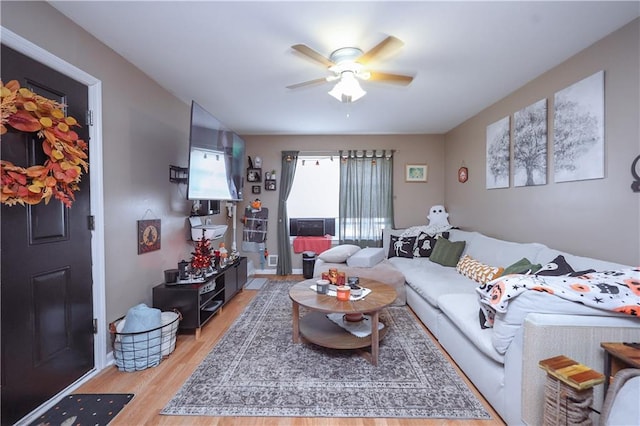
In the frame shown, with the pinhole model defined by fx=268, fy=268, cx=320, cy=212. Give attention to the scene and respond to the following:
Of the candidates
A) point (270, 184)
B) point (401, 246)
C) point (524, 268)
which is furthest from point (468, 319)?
point (270, 184)

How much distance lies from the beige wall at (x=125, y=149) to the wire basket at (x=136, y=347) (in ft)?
0.61

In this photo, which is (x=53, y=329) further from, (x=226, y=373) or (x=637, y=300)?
(x=637, y=300)

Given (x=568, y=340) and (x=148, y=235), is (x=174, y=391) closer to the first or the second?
(x=148, y=235)

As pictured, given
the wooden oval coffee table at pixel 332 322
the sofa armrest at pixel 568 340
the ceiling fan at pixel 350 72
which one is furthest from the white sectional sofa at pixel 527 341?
the ceiling fan at pixel 350 72

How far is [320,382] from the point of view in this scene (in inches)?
72.9

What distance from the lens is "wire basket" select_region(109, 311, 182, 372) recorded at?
1989 millimetres

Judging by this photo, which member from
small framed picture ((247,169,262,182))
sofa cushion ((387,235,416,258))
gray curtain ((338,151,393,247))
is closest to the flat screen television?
small framed picture ((247,169,262,182))

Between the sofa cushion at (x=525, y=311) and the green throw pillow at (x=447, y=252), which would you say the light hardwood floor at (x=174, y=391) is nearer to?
the sofa cushion at (x=525, y=311)

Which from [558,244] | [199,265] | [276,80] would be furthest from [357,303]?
[276,80]

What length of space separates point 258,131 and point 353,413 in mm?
4091

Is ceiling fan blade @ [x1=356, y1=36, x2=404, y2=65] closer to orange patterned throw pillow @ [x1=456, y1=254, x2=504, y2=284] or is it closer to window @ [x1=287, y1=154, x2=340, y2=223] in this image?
orange patterned throw pillow @ [x1=456, y1=254, x2=504, y2=284]

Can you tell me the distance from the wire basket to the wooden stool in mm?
2411

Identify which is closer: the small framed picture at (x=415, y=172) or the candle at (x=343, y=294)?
the candle at (x=343, y=294)

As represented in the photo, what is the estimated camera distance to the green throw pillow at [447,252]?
333 cm
